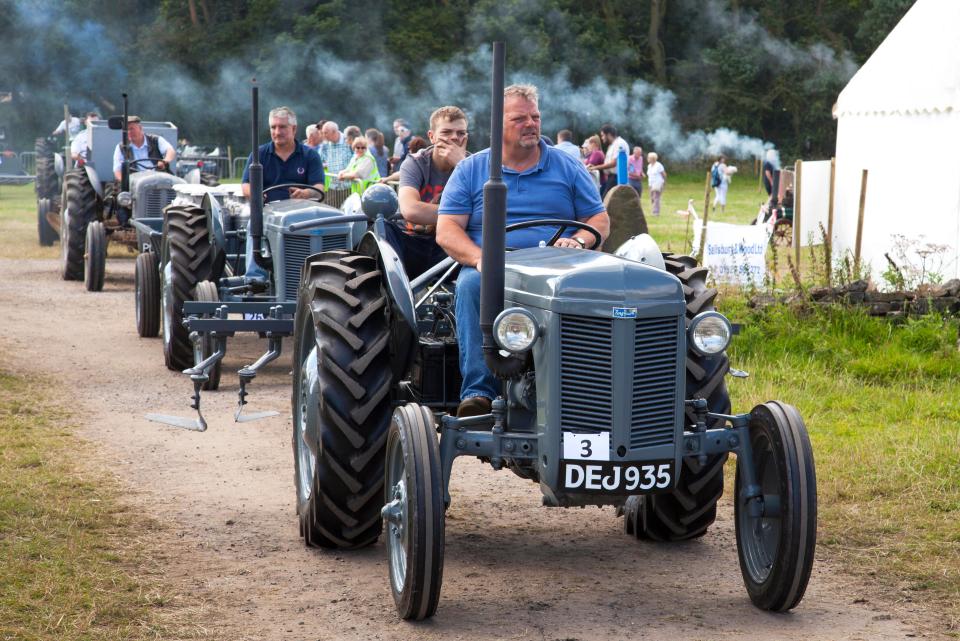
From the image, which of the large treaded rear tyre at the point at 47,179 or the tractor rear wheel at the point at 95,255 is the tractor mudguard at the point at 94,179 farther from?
the large treaded rear tyre at the point at 47,179

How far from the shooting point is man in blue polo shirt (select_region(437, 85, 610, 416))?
5.45m

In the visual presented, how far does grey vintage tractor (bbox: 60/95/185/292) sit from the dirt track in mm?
6629

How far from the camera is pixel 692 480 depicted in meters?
5.32

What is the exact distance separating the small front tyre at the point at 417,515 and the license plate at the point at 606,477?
43cm

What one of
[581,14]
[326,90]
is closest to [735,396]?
[326,90]

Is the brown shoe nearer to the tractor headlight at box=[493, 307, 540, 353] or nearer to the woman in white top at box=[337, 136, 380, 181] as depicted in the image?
the tractor headlight at box=[493, 307, 540, 353]

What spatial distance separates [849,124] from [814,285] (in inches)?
204

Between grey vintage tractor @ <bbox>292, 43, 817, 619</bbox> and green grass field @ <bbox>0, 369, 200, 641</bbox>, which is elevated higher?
grey vintage tractor @ <bbox>292, 43, 817, 619</bbox>

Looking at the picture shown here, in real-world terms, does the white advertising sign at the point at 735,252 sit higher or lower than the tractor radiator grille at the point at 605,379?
lower

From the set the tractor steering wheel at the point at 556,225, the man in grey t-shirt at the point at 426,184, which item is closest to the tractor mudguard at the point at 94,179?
the man in grey t-shirt at the point at 426,184

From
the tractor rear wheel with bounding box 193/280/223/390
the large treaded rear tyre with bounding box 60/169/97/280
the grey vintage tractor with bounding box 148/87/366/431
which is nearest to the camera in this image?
the grey vintage tractor with bounding box 148/87/366/431

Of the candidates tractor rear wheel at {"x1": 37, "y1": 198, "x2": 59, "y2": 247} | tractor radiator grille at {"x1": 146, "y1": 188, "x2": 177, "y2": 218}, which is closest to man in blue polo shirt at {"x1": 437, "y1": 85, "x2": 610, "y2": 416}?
tractor radiator grille at {"x1": 146, "y1": 188, "x2": 177, "y2": 218}

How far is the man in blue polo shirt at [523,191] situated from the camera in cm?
545

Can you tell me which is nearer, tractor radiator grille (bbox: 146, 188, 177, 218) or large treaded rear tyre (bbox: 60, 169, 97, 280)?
tractor radiator grille (bbox: 146, 188, 177, 218)
